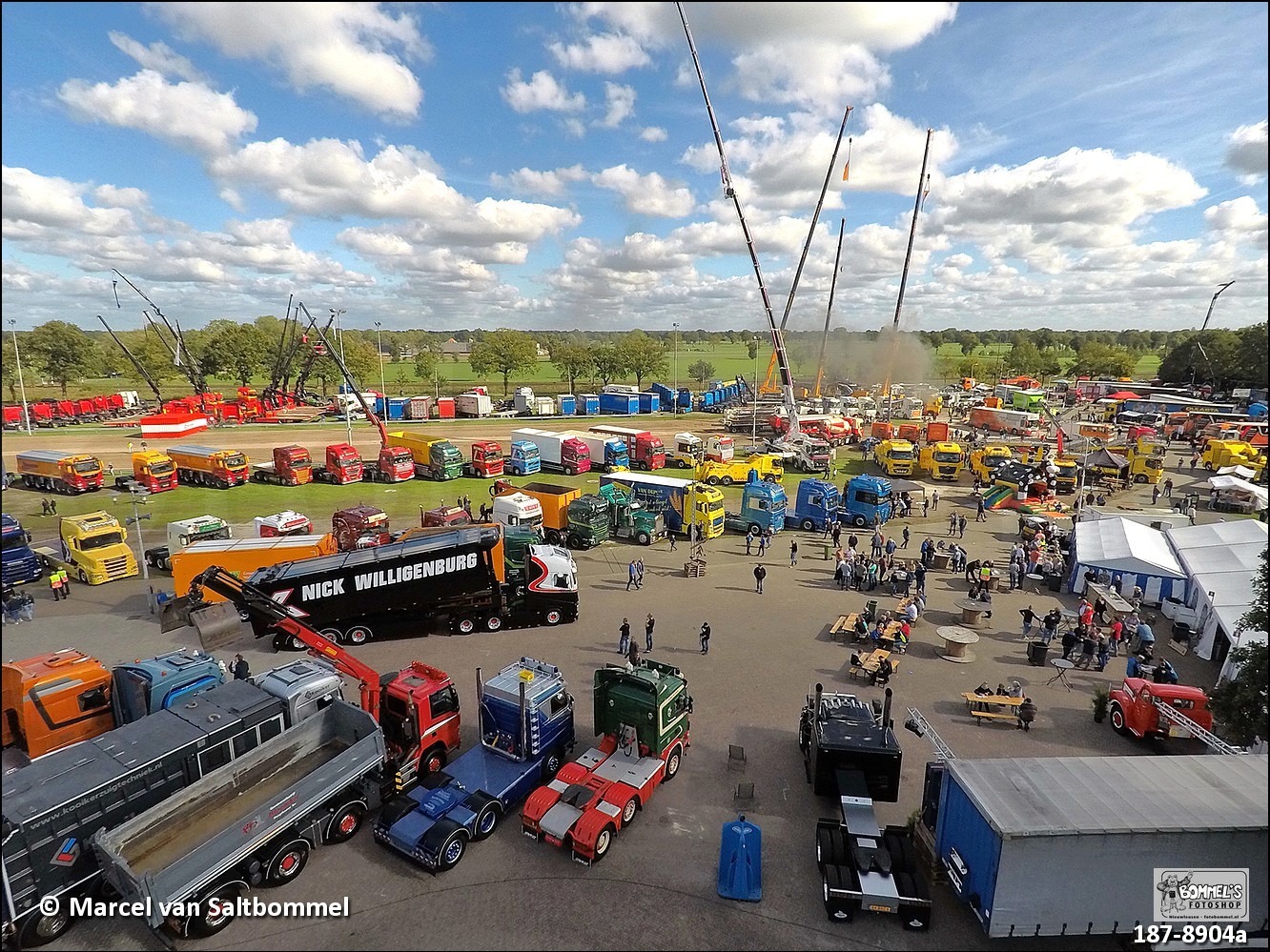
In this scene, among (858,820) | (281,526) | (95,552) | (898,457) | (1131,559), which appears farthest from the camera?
(898,457)

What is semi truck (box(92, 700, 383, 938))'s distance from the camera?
8492mm

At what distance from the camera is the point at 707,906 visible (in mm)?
9250

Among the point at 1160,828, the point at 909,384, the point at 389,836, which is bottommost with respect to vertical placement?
the point at 389,836

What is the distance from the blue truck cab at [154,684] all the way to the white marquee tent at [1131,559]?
24818 mm

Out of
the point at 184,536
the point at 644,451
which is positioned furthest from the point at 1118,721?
the point at 644,451

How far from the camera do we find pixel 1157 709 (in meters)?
12.8

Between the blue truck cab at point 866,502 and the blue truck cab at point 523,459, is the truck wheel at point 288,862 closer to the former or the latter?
the blue truck cab at point 866,502

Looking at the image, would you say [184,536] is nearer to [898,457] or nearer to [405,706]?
[405,706]

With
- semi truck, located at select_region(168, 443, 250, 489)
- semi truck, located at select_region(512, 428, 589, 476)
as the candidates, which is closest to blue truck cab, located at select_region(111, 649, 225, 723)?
semi truck, located at select_region(168, 443, 250, 489)

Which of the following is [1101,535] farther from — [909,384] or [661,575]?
[909,384]

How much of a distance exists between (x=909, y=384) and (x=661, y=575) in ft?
→ 243

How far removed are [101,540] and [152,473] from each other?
12757mm

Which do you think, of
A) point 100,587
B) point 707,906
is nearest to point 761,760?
point 707,906

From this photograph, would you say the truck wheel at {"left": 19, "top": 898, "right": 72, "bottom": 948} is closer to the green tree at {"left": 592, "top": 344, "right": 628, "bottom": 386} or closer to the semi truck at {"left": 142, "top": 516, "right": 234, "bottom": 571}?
the semi truck at {"left": 142, "top": 516, "right": 234, "bottom": 571}
